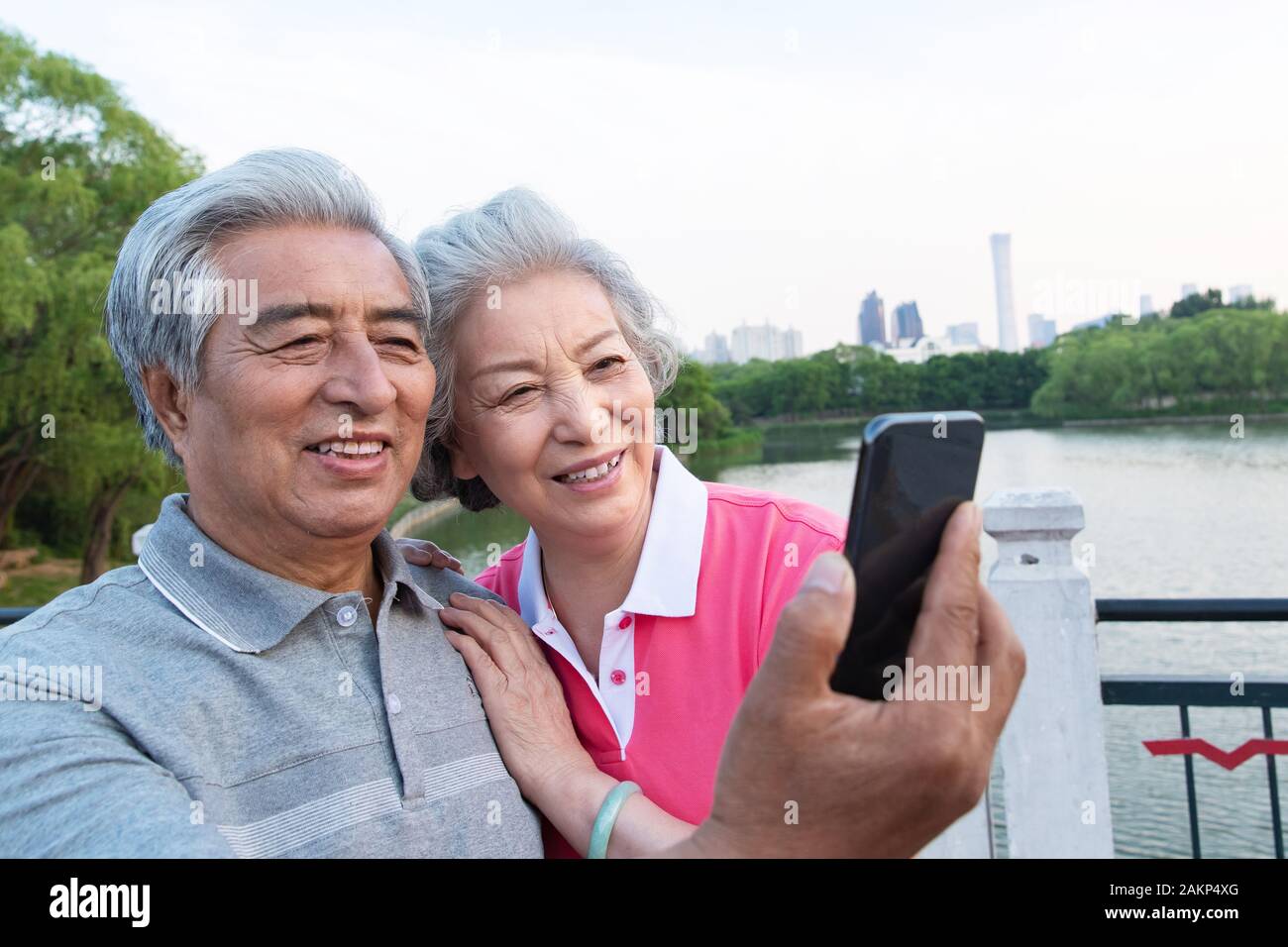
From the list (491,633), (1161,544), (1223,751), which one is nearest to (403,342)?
(491,633)

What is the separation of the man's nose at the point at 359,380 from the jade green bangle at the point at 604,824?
0.67 meters

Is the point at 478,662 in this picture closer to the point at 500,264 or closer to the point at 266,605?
the point at 266,605

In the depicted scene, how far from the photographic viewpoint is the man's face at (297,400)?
1.44 meters

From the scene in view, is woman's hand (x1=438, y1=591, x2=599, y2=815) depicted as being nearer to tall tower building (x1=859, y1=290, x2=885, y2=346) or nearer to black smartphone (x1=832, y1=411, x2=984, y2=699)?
black smartphone (x1=832, y1=411, x2=984, y2=699)

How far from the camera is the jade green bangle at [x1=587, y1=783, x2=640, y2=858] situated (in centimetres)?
141

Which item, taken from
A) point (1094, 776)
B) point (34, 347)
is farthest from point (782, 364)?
point (1094, 776)

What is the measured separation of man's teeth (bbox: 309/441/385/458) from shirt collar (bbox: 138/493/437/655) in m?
0.20

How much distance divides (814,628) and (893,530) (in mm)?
143

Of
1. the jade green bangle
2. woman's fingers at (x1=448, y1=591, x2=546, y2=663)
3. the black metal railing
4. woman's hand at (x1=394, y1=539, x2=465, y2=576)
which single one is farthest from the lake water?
the jade green bangle

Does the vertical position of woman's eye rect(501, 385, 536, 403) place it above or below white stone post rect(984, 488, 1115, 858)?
above

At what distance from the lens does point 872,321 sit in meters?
67.1

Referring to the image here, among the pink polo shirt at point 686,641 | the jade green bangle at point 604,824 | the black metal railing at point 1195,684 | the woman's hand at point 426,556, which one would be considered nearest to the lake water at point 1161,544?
the black metal railing at point 1195,684
